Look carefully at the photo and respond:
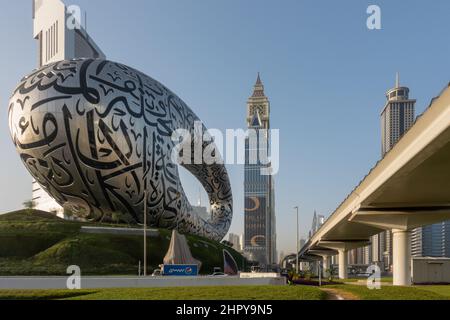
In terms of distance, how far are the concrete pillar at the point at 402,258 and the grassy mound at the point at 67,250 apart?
58.8 ft

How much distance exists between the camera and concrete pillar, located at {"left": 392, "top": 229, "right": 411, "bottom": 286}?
1164 inches

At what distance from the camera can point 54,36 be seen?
468 feet

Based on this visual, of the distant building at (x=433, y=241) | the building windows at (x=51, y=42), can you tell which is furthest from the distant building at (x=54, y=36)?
the distant building at (x=433, y=241)

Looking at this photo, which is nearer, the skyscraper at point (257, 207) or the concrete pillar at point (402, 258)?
the concrete pillar at point (402, 258)

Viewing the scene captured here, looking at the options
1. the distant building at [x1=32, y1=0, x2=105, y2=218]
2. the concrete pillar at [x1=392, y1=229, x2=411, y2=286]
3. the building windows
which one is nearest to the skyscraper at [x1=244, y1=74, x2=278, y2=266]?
the distant building at [x1=32, y1=0, x2=105, y2=218]

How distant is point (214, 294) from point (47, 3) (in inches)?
6014

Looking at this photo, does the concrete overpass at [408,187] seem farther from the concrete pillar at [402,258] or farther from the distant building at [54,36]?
the distant building at [54,36]

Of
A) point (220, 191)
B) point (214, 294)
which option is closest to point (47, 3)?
point (220, 191)

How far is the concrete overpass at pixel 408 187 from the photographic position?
50.4 ft

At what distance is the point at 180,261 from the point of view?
2728 centimetres

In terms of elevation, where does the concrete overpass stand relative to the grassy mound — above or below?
above

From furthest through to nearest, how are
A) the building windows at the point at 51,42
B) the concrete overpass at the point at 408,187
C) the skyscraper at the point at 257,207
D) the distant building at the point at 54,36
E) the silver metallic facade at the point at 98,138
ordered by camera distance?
the skyscraper at the point at 257,207 → the building windows at the point at 51,42 → the distant building at the point at 54,36 → the silver metallic facade at the point at 98,138 → the concrete overpass at the point at 408,187

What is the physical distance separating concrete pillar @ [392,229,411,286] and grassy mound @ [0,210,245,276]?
1792cm

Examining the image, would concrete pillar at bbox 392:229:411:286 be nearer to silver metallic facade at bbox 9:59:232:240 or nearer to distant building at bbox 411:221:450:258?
silver metallic facade at bbox 9:59:232:240
